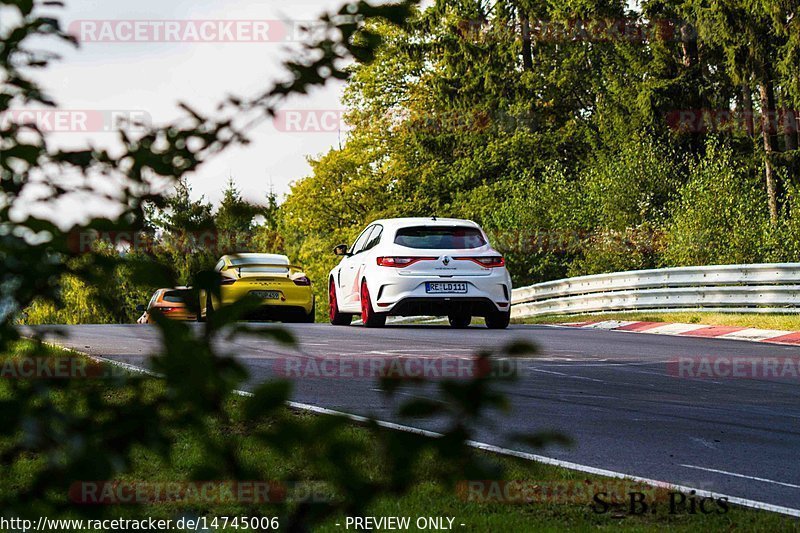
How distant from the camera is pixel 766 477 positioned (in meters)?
7.25

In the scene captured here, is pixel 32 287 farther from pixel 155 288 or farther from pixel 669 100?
pixel 669 100

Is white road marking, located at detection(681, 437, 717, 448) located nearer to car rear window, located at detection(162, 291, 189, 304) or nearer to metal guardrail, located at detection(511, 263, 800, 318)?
car rear window, located at detection(162, 291, 189, 304)

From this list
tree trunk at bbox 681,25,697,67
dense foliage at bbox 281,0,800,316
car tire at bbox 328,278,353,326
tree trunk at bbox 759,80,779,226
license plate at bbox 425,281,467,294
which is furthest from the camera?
tree trunk at bbox 681,25,697,67

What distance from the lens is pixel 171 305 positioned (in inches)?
88.5

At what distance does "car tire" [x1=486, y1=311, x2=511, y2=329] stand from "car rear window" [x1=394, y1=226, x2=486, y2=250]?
4.40ft

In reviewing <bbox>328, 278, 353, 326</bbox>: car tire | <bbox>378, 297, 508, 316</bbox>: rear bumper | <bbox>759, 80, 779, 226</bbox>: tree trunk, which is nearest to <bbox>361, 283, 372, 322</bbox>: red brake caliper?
<bbox>378, 297, 508, 316</bbox>: rear bumper

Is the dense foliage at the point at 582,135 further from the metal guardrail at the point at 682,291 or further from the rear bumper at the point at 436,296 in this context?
the rear bumper at the point at 436,296

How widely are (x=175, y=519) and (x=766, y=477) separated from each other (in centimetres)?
560

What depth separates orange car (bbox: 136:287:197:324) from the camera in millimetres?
2229

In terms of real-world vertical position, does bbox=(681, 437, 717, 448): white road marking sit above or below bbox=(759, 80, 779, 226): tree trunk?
below

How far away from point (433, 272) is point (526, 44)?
34076 mm

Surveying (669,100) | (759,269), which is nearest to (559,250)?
(669,100)

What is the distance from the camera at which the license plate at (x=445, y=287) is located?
19.0m

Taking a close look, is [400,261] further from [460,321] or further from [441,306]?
[460,321]
